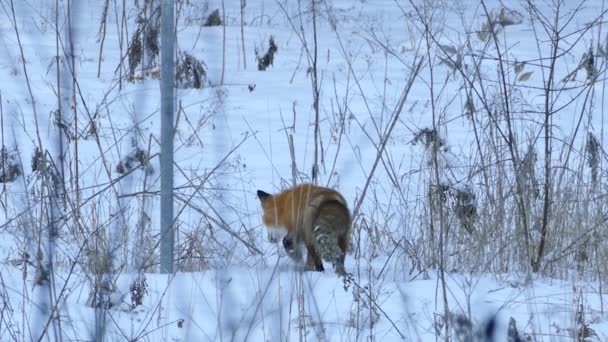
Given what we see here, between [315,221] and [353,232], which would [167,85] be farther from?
[353,232]

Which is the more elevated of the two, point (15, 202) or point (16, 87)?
point (16, 87)

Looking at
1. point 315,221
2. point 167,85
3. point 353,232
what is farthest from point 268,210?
point 167,85

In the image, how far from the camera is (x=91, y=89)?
9.82m

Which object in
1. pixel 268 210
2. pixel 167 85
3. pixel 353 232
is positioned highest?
pixel 167 85

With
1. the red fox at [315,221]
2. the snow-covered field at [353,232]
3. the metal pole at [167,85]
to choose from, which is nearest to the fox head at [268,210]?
the snow-covered field at [353,232]

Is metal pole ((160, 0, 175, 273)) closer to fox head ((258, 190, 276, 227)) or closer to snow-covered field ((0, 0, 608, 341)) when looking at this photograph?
snow-covered field ((0, 0, 608, 341))

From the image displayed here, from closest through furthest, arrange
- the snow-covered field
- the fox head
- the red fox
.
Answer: the snow-covered field, the red fox, the fox head

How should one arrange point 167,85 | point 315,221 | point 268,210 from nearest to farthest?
point 167,85 → point 315,221 → point 268,210

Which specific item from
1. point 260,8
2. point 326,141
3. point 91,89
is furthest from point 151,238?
point 260,8

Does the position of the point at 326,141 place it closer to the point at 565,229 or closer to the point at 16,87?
the point at 16,87

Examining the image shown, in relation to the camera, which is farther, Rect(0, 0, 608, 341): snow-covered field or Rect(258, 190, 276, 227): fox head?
Rect(258, 190, 276, 227): fox head

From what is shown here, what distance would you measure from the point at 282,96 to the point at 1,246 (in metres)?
5.09

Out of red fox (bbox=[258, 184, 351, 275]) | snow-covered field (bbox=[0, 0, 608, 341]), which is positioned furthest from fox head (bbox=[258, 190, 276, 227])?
red fox (bbox=[258, 184, 351, 275])

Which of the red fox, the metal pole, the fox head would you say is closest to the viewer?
the metal pole
